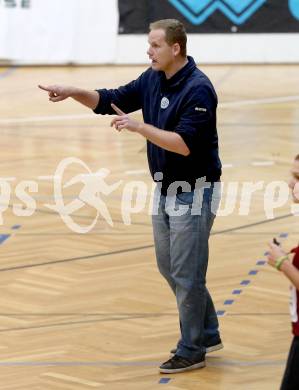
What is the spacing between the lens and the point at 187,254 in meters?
6.32

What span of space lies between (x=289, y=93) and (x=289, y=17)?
4.03 meters

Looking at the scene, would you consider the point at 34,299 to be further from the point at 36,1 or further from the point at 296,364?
the point at 36,1

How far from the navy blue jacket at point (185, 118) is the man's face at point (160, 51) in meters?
0.10

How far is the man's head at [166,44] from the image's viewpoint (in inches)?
245

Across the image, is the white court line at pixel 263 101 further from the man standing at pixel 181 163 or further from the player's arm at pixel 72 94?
the man standing at pixel 181 163

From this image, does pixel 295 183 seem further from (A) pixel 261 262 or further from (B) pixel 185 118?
(A) pixel 261 262

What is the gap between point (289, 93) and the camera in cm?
1789

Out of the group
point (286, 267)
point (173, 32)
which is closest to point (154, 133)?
point (173, 32)

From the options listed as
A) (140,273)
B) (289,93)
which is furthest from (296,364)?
(289,93)

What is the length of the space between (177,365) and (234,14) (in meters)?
15.7

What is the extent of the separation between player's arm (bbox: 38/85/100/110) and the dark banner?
14994mm

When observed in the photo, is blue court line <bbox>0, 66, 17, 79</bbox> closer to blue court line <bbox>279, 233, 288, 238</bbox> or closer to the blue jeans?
blue court line <bbox>279, 233, 288, 238</bbox>

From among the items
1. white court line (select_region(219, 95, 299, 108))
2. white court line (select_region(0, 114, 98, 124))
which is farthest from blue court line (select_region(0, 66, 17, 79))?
white court line (select_region(219, 95, 299, 108))

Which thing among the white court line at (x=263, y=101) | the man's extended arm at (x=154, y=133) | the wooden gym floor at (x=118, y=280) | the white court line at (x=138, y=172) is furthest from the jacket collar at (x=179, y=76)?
the white court line at (x=263, y=101)
